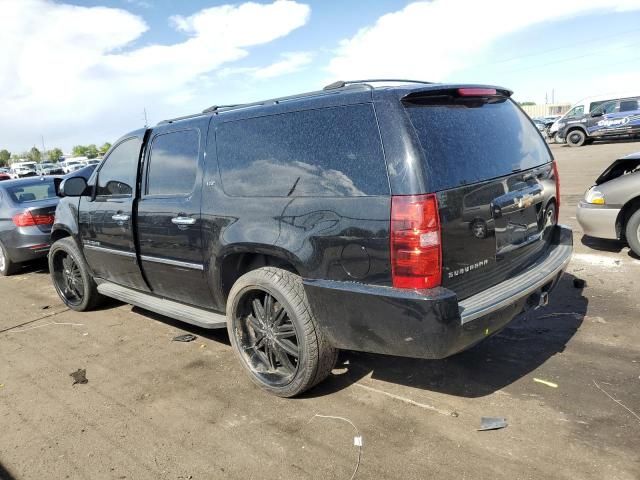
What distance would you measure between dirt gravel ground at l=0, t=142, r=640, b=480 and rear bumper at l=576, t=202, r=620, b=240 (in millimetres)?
1390

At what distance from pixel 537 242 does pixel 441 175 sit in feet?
4.08

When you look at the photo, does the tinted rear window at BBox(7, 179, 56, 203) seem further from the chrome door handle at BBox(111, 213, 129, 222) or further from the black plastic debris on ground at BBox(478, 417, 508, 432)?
the black plastic debris on ground at BBox(478, 417, 508, 432)

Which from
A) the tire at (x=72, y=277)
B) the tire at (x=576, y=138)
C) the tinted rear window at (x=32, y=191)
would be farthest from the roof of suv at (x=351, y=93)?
the tire at (x=576, y=138)

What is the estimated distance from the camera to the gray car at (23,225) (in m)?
7.29

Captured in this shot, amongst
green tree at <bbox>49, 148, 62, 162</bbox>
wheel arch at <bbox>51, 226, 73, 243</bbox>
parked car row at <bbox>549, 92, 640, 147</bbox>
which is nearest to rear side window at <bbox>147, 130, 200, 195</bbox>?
wheel arch at <bbox>51, 226, 73, 243</bbox>

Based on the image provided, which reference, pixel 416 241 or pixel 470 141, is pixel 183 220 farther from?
pixel 470 141

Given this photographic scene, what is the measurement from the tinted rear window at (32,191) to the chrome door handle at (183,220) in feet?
16.2

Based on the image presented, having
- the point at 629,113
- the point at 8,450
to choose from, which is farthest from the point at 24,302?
the point at 629,113

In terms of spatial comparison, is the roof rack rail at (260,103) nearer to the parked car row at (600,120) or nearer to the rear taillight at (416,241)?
the rear taillight at (416,241)

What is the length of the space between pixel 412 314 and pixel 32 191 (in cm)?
746

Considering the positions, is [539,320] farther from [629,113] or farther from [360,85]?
[629,113]

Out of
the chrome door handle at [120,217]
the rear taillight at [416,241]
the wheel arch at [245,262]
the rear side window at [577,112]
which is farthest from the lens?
the rear side window at [577,112]

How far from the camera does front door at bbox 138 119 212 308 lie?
3850 mm

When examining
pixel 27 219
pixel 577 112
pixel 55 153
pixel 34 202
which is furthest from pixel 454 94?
pixel 55 153
